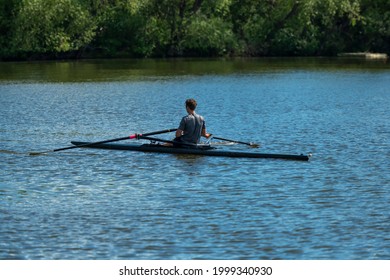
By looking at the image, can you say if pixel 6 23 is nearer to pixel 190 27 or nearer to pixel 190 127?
pixel 190 27

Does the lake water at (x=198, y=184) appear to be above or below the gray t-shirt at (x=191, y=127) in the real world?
below

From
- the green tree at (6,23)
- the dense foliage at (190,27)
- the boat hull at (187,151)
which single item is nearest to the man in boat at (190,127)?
the boat hull at (187,151)

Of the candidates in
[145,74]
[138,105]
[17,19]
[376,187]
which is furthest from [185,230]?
[17,19]

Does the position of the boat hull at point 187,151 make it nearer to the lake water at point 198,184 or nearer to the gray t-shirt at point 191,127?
the lake water at point 198,184

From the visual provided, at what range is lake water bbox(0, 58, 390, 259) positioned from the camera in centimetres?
1627

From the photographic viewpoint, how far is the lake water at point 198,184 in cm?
1627

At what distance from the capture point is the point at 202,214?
1856cm

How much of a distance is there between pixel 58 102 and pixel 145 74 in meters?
22.2

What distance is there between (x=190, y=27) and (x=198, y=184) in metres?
67.0

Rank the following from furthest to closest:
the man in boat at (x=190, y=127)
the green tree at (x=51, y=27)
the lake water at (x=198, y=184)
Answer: the green tree at (x=51, y=27)
the man in boat at (x=190, y=127)
the lake water at (x=198, y=184)

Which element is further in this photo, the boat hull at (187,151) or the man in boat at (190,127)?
the man in boat at (190,127)

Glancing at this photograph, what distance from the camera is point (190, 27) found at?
87.9m

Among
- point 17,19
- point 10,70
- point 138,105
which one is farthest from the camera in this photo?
point 17,19
